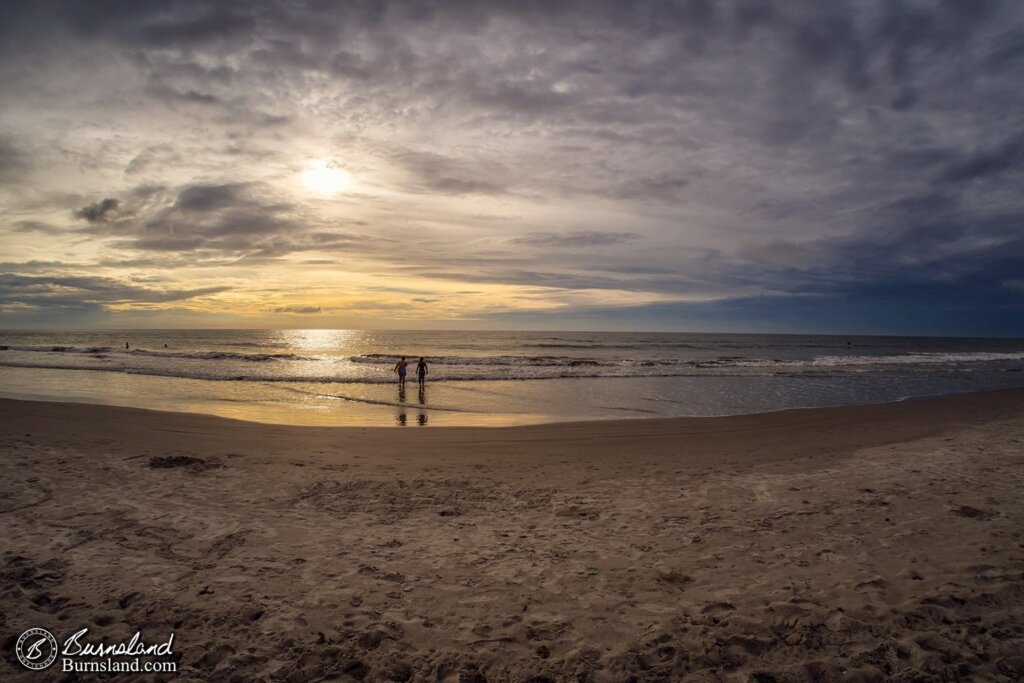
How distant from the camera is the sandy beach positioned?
4043mm

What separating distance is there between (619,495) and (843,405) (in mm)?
16700

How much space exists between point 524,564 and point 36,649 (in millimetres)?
4229

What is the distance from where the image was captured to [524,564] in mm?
5574

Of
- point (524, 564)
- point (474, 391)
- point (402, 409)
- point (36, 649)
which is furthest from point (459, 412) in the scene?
point (36, 649)

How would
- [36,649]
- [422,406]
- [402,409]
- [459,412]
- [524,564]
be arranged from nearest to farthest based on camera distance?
[36,649] < [524,564] < [459,412] < [402,409] < [422,406]

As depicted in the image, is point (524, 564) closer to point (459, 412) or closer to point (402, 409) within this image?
point (459, 412)

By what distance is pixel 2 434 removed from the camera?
1150cm

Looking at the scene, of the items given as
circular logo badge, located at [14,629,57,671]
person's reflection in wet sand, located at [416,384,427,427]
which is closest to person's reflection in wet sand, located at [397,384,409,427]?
person's reflection in wet sand, located at [416,384,427,427]

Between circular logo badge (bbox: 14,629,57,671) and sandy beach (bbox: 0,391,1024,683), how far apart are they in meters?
0.07

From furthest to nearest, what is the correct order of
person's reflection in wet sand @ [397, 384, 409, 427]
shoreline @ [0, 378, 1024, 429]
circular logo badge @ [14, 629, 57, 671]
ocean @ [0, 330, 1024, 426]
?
ocean @ [0, 330, 1024, 426]
person's reflection in wet sand @ [397, 384, 409, 427]
shoreline @ [0, 378, 1024, 429]
circular logo badge @ [14, 629, 57, 671]

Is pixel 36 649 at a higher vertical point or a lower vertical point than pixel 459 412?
higher

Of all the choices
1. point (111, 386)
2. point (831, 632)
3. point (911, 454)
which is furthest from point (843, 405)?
point (111, 386)

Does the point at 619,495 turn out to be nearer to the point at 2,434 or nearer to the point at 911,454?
the point at 911,454

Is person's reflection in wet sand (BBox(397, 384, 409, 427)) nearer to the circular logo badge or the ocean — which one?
the ocean
